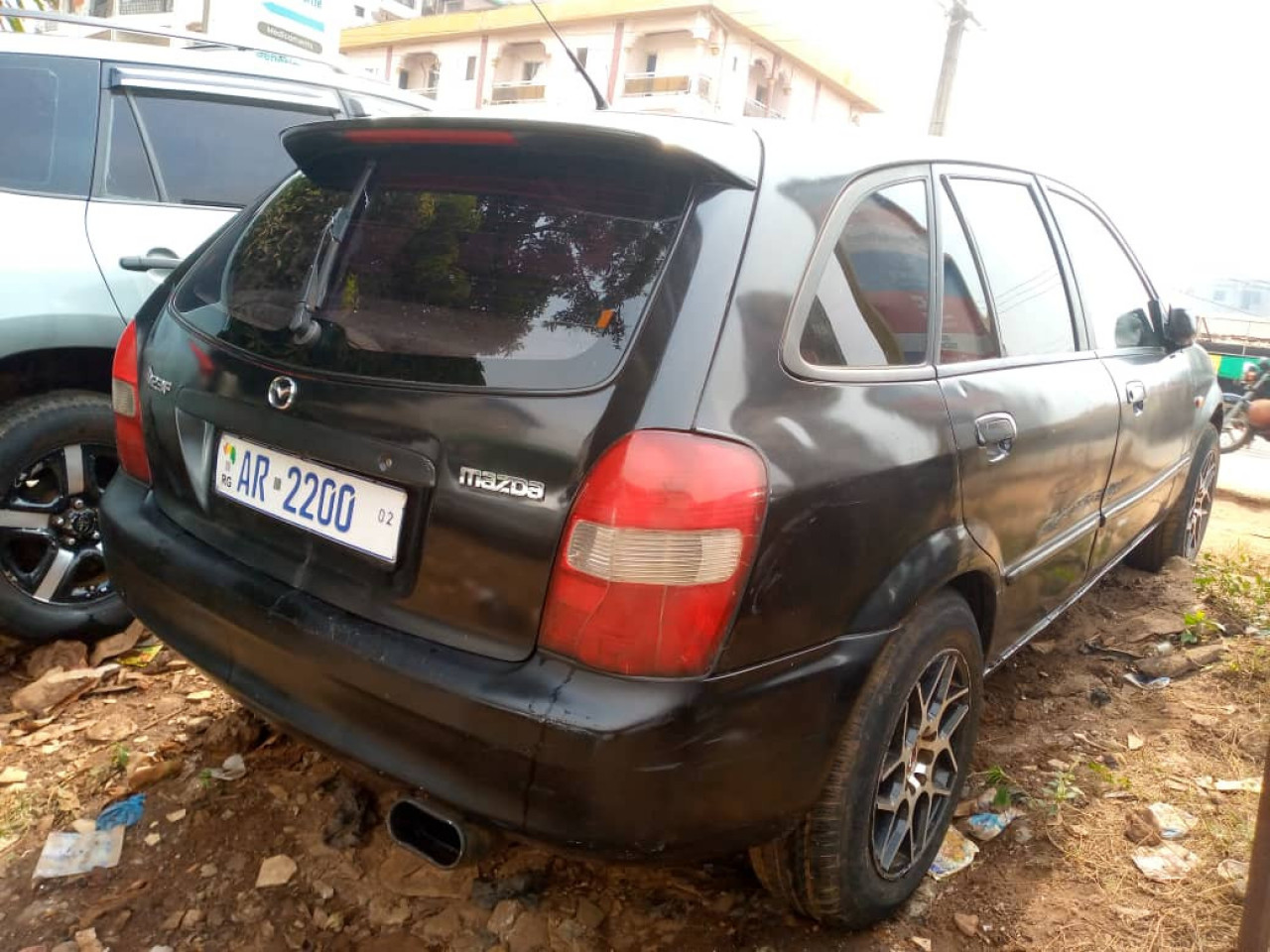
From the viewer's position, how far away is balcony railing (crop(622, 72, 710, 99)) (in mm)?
32438

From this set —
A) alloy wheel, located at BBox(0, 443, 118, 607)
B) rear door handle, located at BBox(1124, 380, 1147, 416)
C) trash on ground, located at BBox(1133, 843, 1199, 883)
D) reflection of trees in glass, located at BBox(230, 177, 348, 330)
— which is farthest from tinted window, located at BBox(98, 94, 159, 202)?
trash on ground, located at BBox(1133, 843, 1199, 883)

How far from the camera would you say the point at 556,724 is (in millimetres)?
1485

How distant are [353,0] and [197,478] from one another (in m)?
50.3

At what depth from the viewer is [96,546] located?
3.03m

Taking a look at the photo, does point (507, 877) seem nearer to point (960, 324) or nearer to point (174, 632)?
point (174, 632)

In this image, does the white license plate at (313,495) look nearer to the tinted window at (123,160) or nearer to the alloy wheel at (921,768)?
the alloy wheel at (921,768)

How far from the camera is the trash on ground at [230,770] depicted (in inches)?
98.8

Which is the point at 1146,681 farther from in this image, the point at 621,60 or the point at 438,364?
the point at 621,60

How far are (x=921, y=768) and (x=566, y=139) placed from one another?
1489mm

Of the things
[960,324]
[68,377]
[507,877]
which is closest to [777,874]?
[507,877]

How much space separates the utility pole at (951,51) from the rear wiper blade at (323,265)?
16110 millimetres

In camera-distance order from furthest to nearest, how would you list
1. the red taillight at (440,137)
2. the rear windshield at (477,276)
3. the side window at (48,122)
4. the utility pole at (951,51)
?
the utility pole at (951,51) → the side window at (48,122) → the red taillight at (440,137) → the rear windshield at (477,276)

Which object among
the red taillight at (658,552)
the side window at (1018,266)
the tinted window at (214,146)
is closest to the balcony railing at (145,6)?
the tinted window at (214,146)

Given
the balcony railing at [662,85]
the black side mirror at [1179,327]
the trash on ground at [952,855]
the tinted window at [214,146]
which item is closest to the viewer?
the trash on ground at [952,855]
